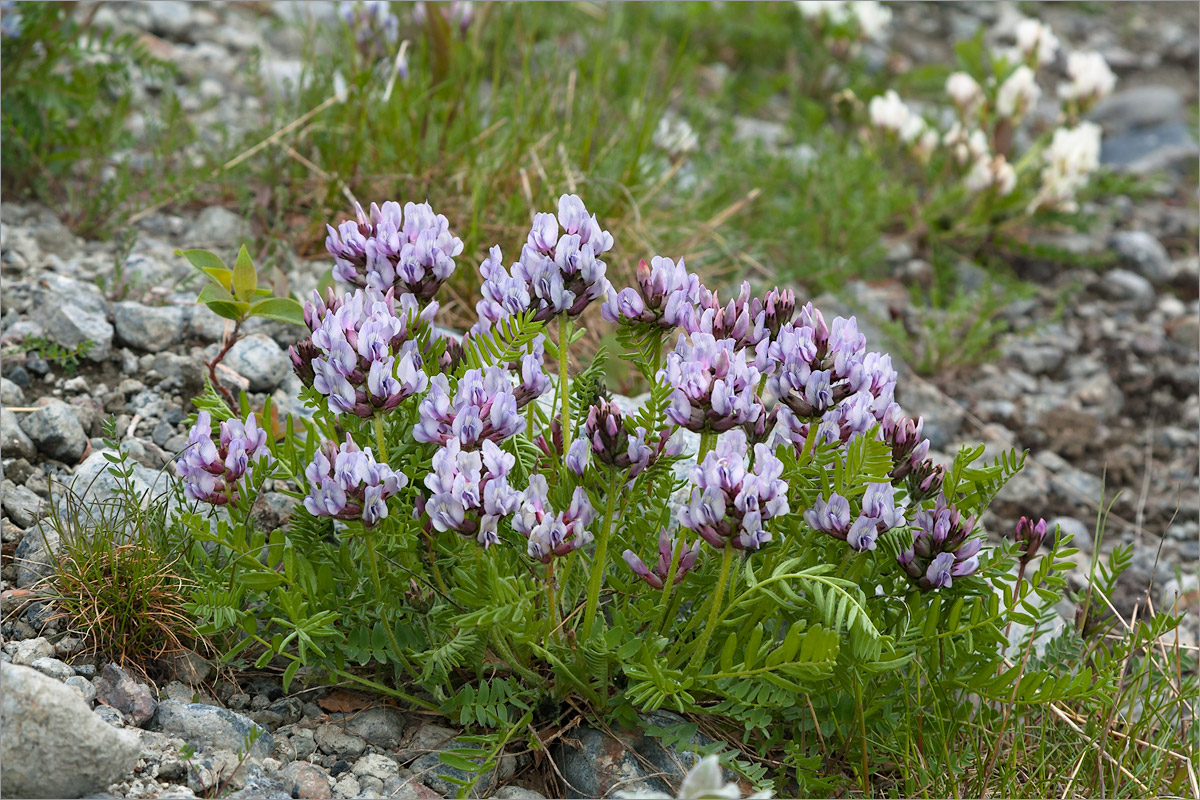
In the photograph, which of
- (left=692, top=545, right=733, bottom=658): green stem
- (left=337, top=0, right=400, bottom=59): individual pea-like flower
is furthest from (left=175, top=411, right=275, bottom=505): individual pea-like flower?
(left=337, top=0, right=400, bottom=59): individual pea-like flower

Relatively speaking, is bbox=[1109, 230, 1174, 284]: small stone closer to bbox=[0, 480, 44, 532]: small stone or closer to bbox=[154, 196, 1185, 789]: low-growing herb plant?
bbox=[154, 196, 1185, 789]: low-growing herb plant

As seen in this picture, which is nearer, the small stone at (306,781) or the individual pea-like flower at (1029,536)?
the small stone at (306,781)

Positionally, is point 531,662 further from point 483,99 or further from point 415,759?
point 483,99

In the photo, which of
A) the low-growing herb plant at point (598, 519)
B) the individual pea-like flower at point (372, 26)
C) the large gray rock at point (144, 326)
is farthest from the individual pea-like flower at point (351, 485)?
the individual pea-like flower at point (372, 26)

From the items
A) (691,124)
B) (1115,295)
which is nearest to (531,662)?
(691,124)

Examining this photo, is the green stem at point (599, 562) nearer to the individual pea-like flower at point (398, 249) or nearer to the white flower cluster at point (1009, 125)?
A: the individual pea-like flower at point (398, 249)

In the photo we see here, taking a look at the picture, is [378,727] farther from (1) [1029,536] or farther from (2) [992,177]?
(2) [992,177]
